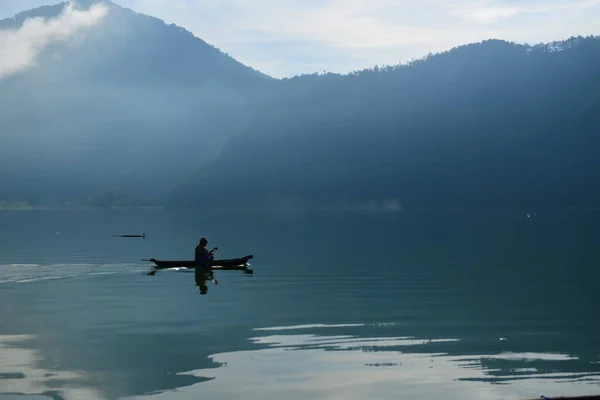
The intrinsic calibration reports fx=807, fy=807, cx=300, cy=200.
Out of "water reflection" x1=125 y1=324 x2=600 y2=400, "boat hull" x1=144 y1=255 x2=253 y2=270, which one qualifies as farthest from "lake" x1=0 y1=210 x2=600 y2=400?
"boat hull" x1=144 y1=255 x2=253 y2=270

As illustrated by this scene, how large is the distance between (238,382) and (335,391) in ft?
9.76

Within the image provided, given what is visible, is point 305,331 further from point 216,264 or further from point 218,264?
point 218,264

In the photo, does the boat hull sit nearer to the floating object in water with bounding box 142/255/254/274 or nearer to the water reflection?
the floating object in water with bounding box 142/255/254/274

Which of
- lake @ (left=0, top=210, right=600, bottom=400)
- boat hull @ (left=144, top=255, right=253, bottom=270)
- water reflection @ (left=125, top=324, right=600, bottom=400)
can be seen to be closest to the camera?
water reflection @ (left=125, top=324, right=600, bottom=400)

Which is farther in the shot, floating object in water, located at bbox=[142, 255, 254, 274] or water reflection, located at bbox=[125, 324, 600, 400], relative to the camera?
floating object in water, located at bbox=[142, 255, 254, 274]

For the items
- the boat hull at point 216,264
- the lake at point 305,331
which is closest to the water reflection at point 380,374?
the lake at point 305,331

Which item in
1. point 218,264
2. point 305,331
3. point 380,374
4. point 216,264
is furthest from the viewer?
point 218,264

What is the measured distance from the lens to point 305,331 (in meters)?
32.9

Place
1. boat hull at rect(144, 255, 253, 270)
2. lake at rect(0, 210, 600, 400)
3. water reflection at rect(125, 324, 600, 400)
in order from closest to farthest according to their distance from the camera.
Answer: water reflection at rect(125, 324, 600, 400)
lake at rect(0, 210, 600, 400)
boat hull at rect(144, 255, 253, 270)

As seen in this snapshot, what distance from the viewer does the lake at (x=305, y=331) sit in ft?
77.4

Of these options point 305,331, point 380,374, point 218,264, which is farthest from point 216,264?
point 380,374

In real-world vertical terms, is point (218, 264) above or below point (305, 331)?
above

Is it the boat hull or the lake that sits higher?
the boat hull

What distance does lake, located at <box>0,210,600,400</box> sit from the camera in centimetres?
2359
